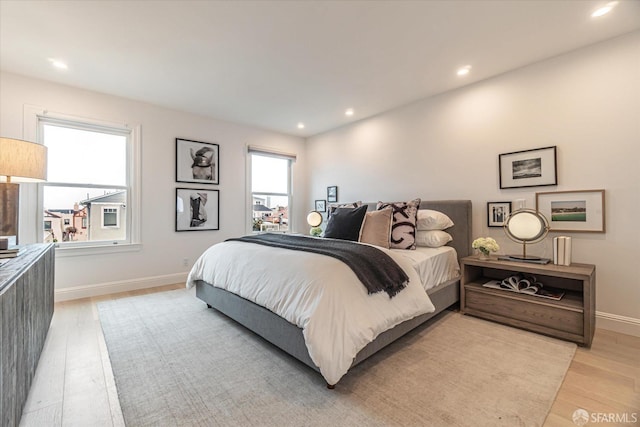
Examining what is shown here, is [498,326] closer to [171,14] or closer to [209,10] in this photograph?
[209,10]

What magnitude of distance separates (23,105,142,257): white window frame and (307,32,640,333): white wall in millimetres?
3504

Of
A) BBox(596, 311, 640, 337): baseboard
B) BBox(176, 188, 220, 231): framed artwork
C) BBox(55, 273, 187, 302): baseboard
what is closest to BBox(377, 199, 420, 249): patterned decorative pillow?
BBox(596, 311, 640, 337): baseboard

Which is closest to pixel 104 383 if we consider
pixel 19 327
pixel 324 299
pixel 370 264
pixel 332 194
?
pixel 19 327

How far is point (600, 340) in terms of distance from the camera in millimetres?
2244

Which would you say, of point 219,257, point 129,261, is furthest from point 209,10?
point 129,261

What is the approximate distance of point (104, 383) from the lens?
1710 mm

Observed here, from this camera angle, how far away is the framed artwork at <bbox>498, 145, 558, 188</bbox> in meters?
2.71

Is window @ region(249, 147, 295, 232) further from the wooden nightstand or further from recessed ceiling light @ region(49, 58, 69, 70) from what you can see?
the wooden nightstand

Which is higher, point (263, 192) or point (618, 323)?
point (263, 192)

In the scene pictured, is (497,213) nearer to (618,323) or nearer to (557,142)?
(557,142)

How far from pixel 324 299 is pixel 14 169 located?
234 cm

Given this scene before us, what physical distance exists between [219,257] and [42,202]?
232cm

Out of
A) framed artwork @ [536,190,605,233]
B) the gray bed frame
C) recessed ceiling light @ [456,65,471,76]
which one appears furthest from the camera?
recessed ceiling light @ [456,65,471,76]

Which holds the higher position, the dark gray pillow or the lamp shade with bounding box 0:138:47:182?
the lamp shade with bounding box 0:138:47:182
